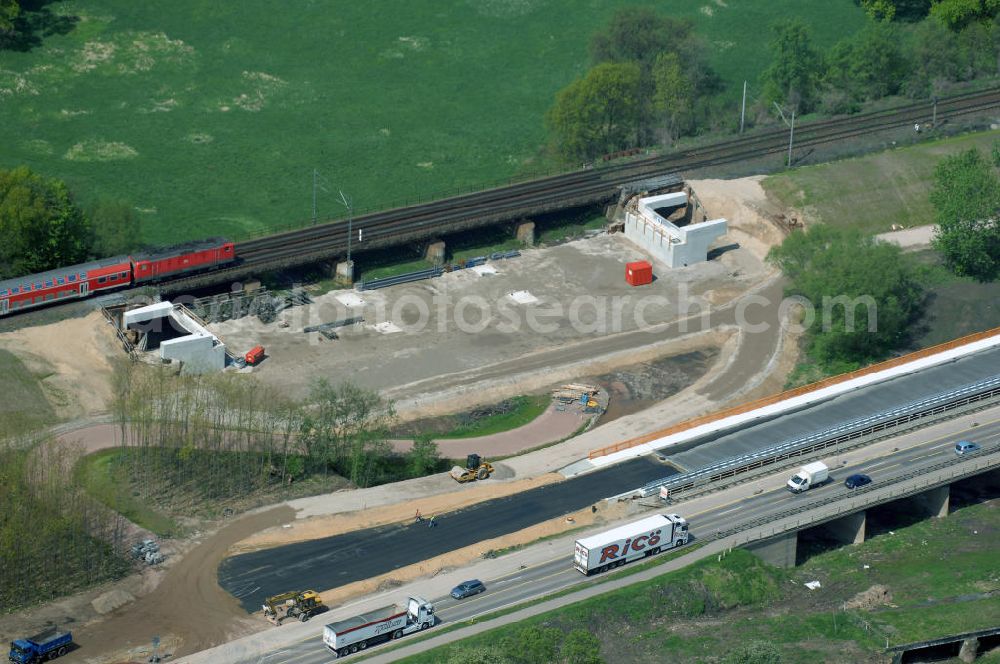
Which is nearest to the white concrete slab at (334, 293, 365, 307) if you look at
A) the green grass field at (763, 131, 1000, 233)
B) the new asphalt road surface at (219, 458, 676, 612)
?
the new asphalt road surface at (219, 458, 676, 612)

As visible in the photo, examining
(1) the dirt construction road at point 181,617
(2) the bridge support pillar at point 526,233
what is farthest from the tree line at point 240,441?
(2) the bridge support pillar at point 526,233

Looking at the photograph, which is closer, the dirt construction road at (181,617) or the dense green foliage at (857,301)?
the dirt construction road at (181,617)

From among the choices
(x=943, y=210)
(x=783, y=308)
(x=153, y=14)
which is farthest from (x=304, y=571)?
(x=153, y=14)

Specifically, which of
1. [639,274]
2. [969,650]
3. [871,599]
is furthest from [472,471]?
[639,274]

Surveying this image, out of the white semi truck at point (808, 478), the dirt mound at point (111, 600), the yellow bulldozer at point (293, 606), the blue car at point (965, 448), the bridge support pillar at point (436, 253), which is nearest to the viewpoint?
the yellow bulldozer at point (293, 606)

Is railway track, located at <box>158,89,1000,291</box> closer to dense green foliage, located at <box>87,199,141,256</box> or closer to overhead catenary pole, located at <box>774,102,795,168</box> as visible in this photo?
overhead catenary pole, located at <box>774,102,795,168</box>

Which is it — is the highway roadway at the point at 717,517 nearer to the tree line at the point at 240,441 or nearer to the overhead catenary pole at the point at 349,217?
the tree line at the point at 240,441

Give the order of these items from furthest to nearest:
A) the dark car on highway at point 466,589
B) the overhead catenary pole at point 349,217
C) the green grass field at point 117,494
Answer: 1. the overhead catenary pole at point 349,217
2. the green grass field at point 117,494
3. the dark car on highway at point 466,589
